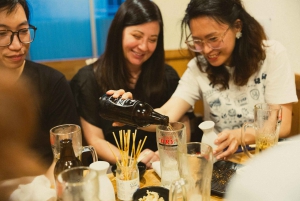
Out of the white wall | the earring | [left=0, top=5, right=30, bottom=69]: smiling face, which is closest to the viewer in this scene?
[left=0, top=5, right=30, bottom=69]: smiling face

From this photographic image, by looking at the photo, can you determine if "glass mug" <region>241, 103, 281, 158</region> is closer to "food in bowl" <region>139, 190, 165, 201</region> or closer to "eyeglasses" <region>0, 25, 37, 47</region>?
"food in bowl" <region>139, 190, 165, 201</region>

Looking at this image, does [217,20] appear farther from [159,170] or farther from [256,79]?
[159,170]

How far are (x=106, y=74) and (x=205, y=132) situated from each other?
809 mm

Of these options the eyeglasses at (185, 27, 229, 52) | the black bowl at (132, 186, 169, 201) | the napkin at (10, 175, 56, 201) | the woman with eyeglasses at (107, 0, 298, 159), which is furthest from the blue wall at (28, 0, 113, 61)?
the black bowl at (132, 186, 169, 201)

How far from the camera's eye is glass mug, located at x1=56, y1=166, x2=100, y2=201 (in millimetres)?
666

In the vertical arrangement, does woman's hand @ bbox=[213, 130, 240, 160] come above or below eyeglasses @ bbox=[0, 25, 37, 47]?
below

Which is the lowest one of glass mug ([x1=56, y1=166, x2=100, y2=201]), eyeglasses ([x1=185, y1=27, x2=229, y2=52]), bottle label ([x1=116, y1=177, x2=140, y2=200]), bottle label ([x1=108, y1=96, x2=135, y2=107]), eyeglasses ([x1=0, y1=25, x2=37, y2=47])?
bottle label ([x1=116, y1=177, x2=140, y2=200])

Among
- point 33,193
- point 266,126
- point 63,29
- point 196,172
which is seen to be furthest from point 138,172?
point 63,29

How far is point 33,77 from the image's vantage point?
5.12ft

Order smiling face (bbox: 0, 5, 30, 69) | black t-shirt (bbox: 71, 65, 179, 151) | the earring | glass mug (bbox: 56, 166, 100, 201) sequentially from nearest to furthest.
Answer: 1. glass mug (bbox: 56, 166, 100, 201)
2. smiling face (bbox: 0, 5, 30, 69)
3. the earring
4. black t-shirt (bbox: 71, 65, 179, 151)

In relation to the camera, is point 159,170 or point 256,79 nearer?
point 159,170

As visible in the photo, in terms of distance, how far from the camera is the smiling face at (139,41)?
5.61 feet

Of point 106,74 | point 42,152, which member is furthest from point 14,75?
point 106,74

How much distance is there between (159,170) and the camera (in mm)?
1107
